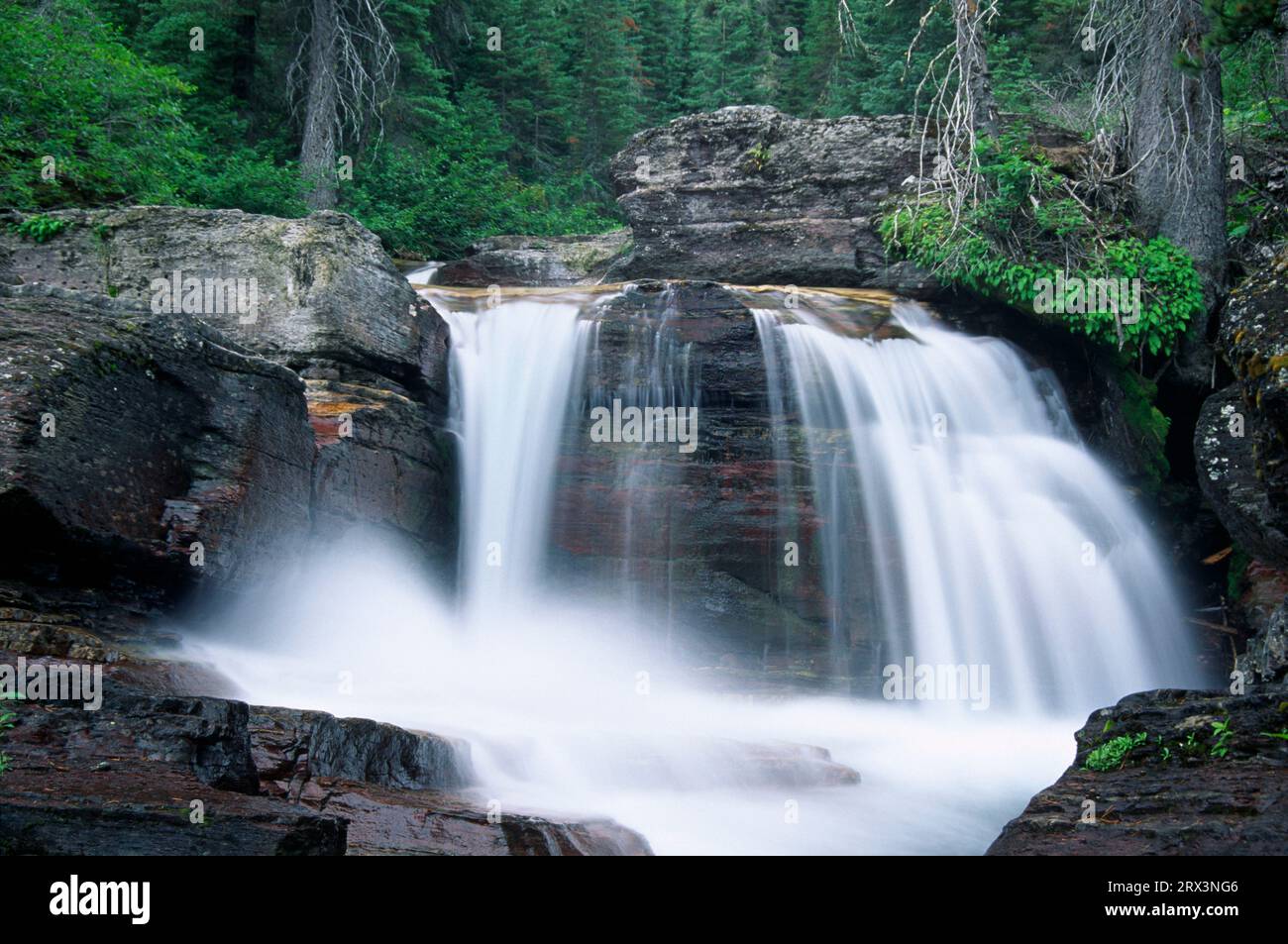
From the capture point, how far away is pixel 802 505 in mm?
10875

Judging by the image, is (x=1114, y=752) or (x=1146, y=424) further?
(x=1146, y=424)

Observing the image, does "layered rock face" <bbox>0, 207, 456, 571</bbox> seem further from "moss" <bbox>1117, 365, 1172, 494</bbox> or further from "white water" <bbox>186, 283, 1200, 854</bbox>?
"moss" <bbox>1117, 365, 1172, 494</bbox>

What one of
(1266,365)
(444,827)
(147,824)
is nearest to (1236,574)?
(1266,365)

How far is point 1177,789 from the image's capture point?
192 inches

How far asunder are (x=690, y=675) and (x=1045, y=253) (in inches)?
286

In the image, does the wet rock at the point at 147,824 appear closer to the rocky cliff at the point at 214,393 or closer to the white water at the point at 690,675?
the white water at the point at 690,675

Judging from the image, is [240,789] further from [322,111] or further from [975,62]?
[322,111]

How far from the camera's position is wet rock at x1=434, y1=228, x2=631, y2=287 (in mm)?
16984

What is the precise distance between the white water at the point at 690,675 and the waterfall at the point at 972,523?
0.10 ft
